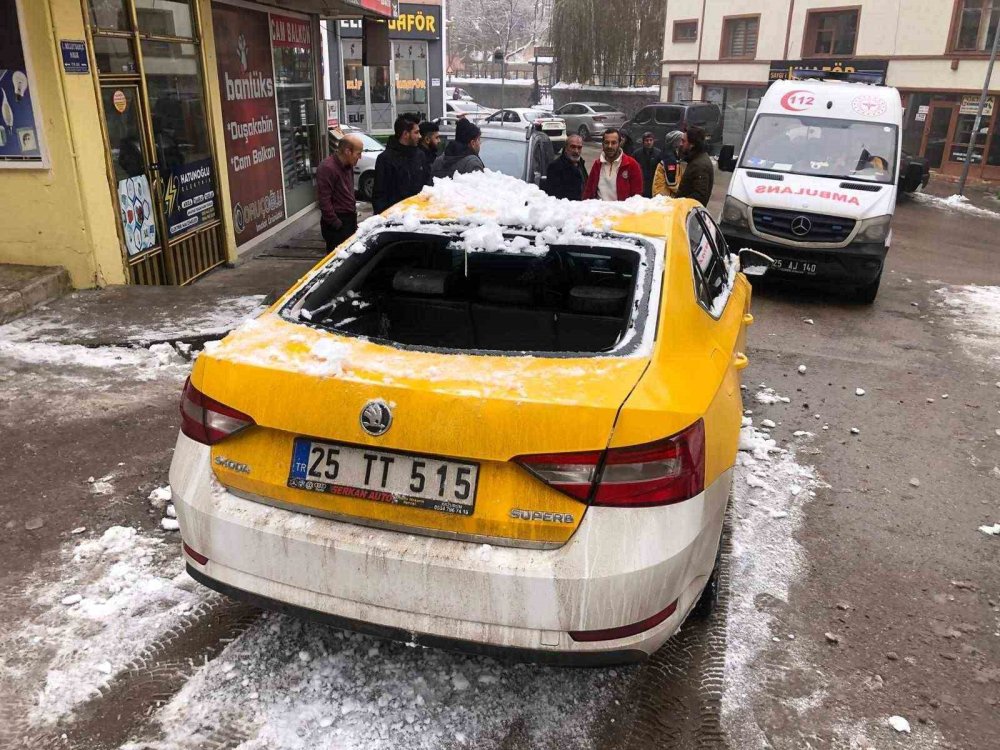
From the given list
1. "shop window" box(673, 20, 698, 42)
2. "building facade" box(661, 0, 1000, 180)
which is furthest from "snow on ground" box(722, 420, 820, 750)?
"shop window" box(673, 20, 698, 42)

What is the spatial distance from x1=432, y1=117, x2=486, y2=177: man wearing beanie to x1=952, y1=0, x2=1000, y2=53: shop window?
20.8 m

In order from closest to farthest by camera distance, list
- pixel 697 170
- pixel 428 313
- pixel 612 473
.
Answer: pixel 612 473, pixel 428 313, pixel 697 170

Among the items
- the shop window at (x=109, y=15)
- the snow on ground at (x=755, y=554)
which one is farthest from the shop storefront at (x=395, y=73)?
the snow on ground at (x=755, y=554)

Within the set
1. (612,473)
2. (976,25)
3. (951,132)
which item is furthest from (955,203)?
(612,473)

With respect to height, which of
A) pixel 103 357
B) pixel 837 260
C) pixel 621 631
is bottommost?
pixel 103 357

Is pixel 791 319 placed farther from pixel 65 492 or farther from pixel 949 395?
pixel 65 492

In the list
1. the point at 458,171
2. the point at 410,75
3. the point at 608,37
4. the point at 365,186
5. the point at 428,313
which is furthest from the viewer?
the point at 608,37

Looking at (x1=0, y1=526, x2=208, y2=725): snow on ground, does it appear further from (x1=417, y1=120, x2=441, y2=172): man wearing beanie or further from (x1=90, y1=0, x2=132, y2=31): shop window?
(x1=417, y1=120, x2=441, y2=172): man wearing beanie

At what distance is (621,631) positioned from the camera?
7.89ft

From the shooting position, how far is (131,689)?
2.87 m

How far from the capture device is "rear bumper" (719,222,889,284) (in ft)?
29.0

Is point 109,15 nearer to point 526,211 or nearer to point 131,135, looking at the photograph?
point 131,135

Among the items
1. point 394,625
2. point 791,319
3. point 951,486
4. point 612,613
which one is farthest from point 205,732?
point 791,319

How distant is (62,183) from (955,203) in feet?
63.6
